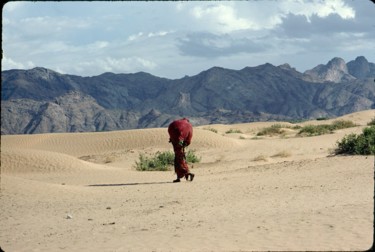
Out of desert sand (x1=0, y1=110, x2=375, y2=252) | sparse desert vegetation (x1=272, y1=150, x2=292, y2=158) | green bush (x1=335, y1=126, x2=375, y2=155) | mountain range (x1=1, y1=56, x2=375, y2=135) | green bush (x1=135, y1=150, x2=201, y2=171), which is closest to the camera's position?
desert sand (x1=0, y1=110, x2=375, y2=252)

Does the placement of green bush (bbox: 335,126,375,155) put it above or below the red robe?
below

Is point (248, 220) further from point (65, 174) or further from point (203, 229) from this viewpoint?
point (65, 174)

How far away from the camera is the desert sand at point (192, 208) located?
8.62 m

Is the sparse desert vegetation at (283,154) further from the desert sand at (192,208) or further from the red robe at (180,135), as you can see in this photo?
the red robe at (180,135)

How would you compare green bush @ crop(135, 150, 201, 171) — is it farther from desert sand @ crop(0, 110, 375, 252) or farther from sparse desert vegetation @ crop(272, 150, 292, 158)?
sparse desert vegetation @ crop(272, 150, 292, 158)

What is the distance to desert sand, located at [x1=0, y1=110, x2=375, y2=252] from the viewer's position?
8.62 m

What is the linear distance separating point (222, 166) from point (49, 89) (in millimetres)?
182912

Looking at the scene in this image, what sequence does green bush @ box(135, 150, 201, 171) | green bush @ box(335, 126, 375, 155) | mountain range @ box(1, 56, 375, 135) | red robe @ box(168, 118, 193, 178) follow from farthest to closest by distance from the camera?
mountain range @ box(1, 56, 375, 135), green bush @ box(135, 150, 201, 171), green bush @ box(335, 126, 375, 155), red robe @ box(168, 118, 193, 178)

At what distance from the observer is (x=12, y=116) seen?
473 feet

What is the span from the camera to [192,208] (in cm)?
1230

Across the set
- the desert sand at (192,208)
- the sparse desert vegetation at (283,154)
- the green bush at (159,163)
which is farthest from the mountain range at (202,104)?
the desert sand at (192,208)

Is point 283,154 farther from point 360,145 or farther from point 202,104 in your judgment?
point 202,104

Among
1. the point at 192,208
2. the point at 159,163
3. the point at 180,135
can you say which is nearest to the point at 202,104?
the point at 159,163

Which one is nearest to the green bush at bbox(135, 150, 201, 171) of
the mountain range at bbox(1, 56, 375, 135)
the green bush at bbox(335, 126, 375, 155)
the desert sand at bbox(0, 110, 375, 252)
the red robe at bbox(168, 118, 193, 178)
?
the desert sand at bbox(0, 110, 375, 252)
